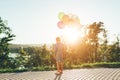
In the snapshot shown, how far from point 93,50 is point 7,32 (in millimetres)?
23802

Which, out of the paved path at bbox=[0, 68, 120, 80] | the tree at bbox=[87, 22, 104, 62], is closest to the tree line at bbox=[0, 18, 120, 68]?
the tree at bbox=[87, 22, 104, 62]

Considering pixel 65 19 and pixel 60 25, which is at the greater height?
pixel 65 19

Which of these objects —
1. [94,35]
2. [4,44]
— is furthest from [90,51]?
[4,44]

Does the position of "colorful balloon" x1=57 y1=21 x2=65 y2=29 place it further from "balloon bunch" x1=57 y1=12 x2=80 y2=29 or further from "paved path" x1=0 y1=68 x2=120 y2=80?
"paved path" x1=0 y1=68 x2=120 y2=80

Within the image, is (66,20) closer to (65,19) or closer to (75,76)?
(65,19)

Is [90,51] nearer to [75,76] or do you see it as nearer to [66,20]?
[66,20]

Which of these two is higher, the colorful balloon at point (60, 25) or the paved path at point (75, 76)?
the colorful balloon at point (60, 25)

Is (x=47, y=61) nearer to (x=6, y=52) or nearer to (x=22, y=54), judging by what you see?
(x=22, y=54)

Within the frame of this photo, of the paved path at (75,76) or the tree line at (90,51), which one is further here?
the tree line at (90,51)

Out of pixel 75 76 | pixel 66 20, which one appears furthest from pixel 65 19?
pixel 75 76

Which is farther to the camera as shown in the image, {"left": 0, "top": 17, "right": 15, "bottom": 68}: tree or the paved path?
{"left": 0, "top": 17, "right": 15, "bottom": 68}: tree

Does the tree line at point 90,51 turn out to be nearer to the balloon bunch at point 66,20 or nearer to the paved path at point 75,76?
the balloon bunch at point 66,20

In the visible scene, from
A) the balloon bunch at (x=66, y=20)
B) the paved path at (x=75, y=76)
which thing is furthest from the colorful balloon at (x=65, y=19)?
the paved path at (x=75, y=76)

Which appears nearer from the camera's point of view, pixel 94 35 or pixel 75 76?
pixel 75 76
